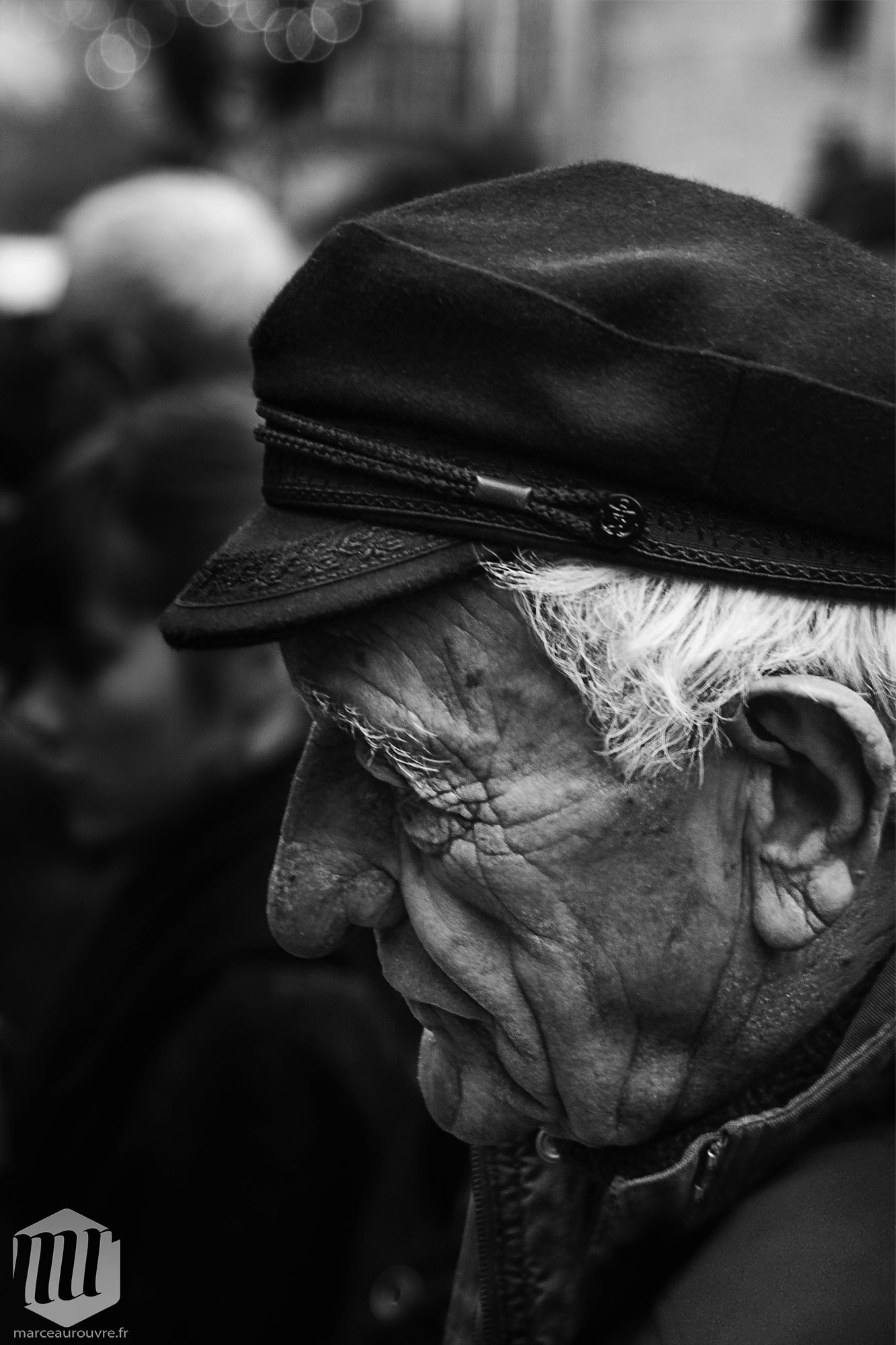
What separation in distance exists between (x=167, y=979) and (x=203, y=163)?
8.04 m

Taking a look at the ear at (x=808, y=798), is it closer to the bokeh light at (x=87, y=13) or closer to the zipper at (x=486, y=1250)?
the zipper at (x=486, y=1250)

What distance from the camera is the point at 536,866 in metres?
1.14

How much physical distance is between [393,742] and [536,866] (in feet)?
0.54

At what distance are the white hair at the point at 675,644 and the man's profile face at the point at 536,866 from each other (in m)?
0.03

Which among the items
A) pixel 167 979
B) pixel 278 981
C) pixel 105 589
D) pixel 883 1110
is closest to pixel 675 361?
pixel 883 1110

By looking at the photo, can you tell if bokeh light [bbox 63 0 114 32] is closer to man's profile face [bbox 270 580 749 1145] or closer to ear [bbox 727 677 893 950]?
man's profile face [bbox 270 580 749 1145]

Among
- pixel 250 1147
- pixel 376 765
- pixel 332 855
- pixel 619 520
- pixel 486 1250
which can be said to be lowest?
pixel 250 1147

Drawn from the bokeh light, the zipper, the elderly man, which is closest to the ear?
the elderly man

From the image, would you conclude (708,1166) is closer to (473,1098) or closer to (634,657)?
(473,1098)

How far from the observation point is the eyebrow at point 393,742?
1162mm

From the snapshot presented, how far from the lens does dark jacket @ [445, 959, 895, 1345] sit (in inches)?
43.1

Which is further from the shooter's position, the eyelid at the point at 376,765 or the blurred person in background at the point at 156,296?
the blurred person in background at the point at 156,296

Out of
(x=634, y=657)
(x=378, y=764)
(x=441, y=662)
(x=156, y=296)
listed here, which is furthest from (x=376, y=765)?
(x=156, y=296)

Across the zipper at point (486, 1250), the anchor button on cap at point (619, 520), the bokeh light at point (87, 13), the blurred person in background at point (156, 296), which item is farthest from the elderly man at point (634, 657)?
the bokeh light at point (87, 13)
